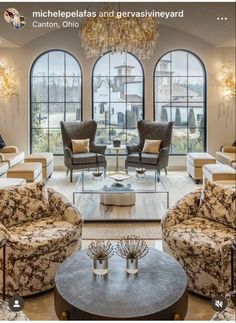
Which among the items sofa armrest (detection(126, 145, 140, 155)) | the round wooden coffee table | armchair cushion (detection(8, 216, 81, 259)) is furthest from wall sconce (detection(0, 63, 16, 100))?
the round wooden coffee table

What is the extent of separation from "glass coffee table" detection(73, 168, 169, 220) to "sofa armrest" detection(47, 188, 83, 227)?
1.15m

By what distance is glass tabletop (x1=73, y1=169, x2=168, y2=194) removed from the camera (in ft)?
14.3

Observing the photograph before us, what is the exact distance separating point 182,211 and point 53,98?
200 inches

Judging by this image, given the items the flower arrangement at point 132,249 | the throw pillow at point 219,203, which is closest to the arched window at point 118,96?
the throw pillow at point 219,203

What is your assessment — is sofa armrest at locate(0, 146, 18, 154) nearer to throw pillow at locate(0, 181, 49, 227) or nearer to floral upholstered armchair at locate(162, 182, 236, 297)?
throw pillow at locate(0, 181, 49, 227)

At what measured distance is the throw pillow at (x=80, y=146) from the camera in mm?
6508

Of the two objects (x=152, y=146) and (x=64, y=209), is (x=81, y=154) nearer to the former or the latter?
(x=152, y=146)

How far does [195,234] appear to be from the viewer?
8.52 ft

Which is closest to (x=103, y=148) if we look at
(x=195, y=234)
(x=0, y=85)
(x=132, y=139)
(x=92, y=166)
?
(x=92, y=166)

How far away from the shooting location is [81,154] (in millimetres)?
6348

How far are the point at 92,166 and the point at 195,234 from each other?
3792 millimetres

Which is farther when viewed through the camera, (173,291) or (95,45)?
(95,45)

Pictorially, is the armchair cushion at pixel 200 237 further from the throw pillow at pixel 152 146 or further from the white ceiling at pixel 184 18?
the throw pillow at pixel 152 146

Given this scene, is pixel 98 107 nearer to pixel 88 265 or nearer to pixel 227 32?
pixel 227 32
